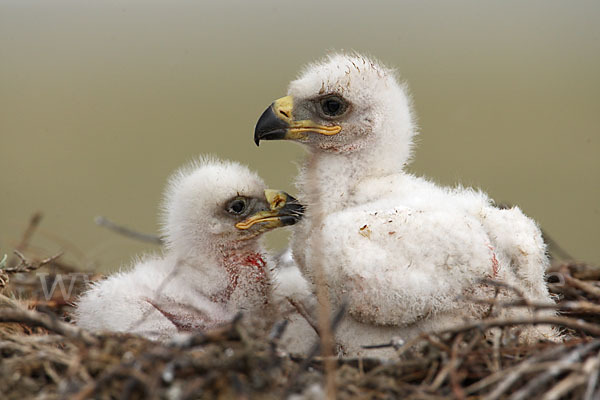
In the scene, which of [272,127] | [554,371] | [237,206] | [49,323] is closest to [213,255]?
[237,206]

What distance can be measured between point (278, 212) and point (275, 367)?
1.39 metres

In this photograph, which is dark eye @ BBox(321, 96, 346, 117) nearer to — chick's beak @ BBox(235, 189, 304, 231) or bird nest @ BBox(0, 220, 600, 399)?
chick's beak @ BBox(235, 189, 304, 231)

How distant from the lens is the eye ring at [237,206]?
12.6 feet

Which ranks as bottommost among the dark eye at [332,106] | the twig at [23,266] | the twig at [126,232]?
the twig at [23,266]

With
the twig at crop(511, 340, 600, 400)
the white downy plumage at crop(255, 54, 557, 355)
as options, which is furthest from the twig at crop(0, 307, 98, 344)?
the twig at crop(511, 340, 600, 400)

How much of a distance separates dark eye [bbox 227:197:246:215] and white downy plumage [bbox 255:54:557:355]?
0.34 metres

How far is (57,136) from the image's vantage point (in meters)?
14.1

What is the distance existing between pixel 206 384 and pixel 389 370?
0.72 meters

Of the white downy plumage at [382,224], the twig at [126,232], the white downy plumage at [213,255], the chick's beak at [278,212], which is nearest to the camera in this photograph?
the white downy plumage at [382,224]

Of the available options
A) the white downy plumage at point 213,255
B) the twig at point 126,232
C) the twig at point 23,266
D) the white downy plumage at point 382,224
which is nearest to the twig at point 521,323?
the white downy plumage at point 382,224

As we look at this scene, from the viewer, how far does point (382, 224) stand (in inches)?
117

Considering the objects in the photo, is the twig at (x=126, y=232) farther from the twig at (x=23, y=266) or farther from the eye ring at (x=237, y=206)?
the eye ring at (x=237, y=206)

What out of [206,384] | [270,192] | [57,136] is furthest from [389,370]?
[57,136]

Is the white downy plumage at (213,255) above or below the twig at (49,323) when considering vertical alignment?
above
